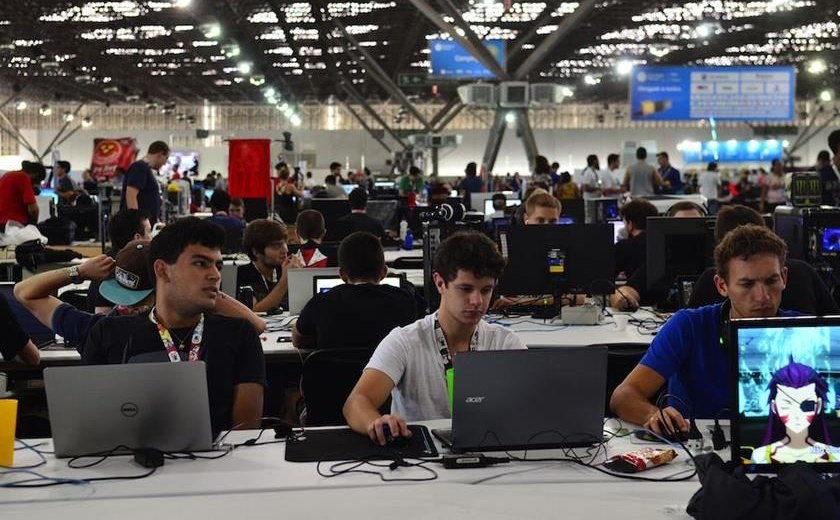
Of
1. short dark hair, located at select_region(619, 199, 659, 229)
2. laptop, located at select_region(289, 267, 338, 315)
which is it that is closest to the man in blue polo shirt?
laptop, located at select_region(289, 267, 338, 315)

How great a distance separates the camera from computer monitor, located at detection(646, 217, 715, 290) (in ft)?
22.8

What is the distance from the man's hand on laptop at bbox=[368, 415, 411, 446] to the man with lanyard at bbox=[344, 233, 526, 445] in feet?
0.87

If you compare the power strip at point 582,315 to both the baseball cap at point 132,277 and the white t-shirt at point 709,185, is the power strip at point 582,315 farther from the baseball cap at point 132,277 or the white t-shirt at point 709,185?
the white t-shirt at point 709,185

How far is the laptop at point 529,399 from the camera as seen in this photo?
3094 millimetres

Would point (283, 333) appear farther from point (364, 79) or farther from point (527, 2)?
point (364, 79)

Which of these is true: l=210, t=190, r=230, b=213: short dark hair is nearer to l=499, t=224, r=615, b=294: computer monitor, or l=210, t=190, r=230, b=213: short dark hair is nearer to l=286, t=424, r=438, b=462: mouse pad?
l=499, t=224, r=615, b=294: computer monitor

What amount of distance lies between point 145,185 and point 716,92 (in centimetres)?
1549

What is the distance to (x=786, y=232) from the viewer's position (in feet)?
25.6

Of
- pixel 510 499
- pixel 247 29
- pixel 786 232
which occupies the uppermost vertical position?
pixel 247 29

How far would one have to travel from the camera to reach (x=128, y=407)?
127 inches

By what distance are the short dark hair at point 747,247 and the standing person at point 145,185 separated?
7187 millimetres


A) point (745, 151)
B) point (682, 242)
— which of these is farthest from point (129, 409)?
point (745, 151)

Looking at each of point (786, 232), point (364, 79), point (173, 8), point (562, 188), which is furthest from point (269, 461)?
point (364, 79)

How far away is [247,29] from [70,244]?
14.8 metres
